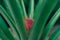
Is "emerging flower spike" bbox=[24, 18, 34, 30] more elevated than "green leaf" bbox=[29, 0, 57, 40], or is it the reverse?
"emerging flower spike" bbox=[24, 18, 34, 30]

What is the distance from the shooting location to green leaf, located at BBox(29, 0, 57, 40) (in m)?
0.91

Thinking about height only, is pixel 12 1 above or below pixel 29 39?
above

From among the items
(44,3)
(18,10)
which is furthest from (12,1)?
(44,3)

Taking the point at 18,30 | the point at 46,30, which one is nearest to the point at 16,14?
the point at 18,30

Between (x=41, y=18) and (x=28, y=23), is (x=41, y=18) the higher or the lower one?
the lower one

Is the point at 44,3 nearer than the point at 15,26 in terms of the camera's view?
Yes

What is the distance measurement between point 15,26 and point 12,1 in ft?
0.68

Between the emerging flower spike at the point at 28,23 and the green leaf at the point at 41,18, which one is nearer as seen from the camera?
the green leaf at the point at 41,18

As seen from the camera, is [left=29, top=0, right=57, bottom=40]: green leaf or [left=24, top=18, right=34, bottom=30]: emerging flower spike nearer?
[left=29, top=0, right=57, bottom=40]: green leaf

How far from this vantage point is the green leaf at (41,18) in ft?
3.00

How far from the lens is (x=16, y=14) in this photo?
0.93 m

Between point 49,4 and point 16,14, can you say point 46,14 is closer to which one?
point 49,4

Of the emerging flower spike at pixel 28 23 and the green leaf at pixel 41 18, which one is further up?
the emerging flower spike at pixel 28 23

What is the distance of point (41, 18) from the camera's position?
3.08ft
